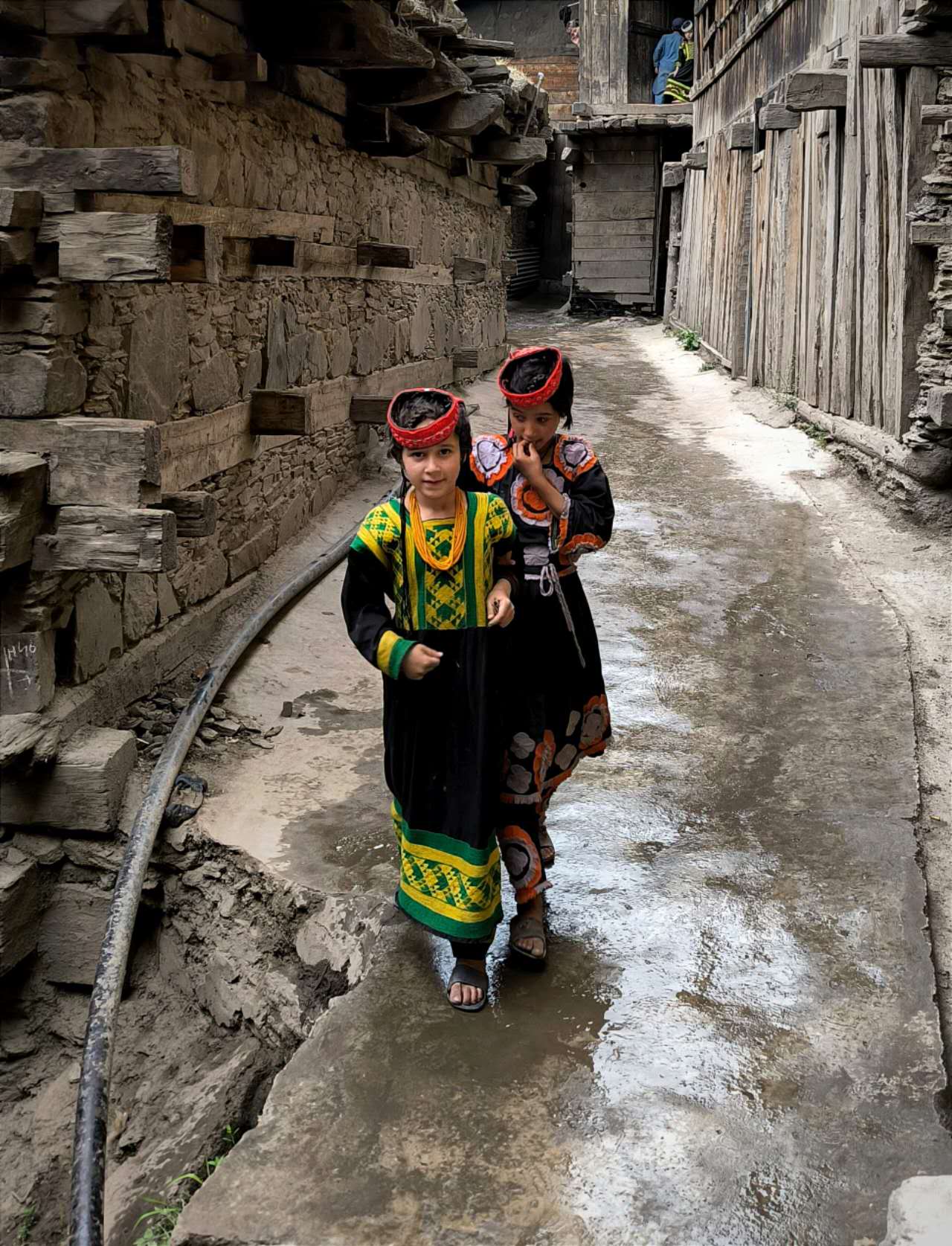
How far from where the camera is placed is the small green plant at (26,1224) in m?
3.44

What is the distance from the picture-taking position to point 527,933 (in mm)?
3145

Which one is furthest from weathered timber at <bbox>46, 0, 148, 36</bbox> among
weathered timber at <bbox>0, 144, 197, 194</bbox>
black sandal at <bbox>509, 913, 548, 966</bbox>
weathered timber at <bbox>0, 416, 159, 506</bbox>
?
black sandal at <bbox>509, 913, 548, 966</bbox>

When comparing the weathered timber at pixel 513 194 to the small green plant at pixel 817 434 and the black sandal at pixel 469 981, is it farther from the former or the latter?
the black sandal at pixel 469 981

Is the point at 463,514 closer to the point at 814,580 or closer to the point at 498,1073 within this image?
the point at 498,1073

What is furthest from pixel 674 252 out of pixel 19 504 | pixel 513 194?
pixel 19 504

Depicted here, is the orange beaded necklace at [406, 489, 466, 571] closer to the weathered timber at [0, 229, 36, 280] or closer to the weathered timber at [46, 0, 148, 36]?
the weathered timber at [0, 229, 36, 280]

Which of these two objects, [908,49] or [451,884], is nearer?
[451,884]

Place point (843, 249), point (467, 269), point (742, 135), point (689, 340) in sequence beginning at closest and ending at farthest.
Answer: point (843, 249), point (467, 269), point (742, 135), point (689, 340)

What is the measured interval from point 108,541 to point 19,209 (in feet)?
3.46

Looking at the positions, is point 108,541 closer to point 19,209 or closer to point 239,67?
point 19,209

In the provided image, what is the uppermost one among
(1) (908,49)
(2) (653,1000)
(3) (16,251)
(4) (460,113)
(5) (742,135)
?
(5) (742,135)

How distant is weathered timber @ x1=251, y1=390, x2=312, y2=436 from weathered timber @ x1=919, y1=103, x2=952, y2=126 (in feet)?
11.8

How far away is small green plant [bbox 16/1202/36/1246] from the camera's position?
3.44 metres

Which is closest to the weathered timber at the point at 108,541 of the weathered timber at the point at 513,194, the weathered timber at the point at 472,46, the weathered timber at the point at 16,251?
the weathered timber at the point at 16,251
